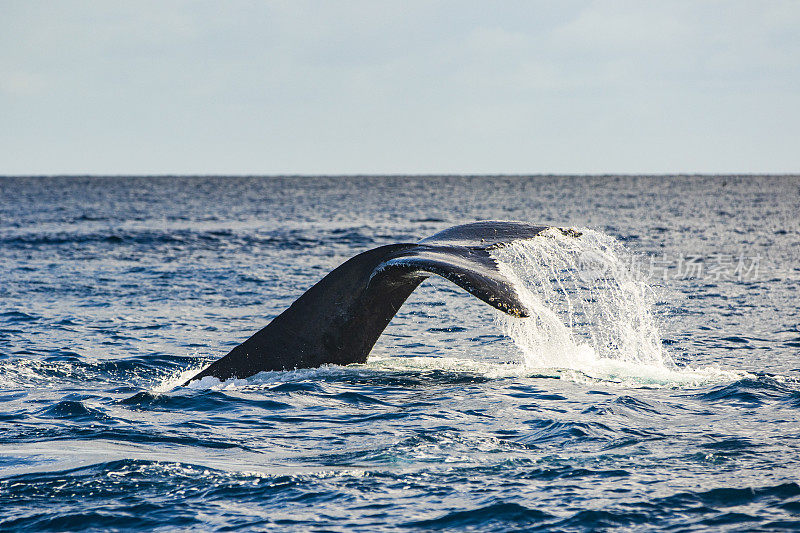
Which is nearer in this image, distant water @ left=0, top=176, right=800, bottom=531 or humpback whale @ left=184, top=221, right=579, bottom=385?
distant water @ left=0, top=176, right=800, bottom=531

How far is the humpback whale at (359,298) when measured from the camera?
7.80m

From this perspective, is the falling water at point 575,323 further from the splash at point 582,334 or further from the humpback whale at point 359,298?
the humpback whale at point 359,298

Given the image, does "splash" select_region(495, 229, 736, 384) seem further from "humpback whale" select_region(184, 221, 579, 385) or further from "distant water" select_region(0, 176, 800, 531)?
"humpback whale" select_region(184, 221, 579, 385)

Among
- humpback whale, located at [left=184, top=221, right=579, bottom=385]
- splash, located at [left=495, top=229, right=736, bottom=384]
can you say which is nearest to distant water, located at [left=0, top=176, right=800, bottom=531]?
splash, located at [left=495, top=229, right=736, bottom=384]

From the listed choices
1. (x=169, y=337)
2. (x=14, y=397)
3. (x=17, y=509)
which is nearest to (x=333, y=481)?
(x=17, y=509)

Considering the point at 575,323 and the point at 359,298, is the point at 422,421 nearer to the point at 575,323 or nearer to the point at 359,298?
the point at 359,298

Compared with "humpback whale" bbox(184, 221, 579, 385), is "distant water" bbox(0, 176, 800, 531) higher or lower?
lower

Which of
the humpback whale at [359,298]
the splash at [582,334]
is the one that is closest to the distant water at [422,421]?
the splash at [582,334]

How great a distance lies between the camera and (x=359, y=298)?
27.9ft

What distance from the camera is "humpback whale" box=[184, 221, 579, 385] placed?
780 cm

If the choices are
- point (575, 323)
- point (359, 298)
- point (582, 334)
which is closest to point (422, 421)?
point (359, 298)

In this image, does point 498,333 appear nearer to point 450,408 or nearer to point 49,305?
point 450,408

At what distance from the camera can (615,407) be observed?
8523 mm

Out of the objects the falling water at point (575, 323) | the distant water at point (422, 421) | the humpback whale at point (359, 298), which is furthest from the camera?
the falling water at point (575, 323)
